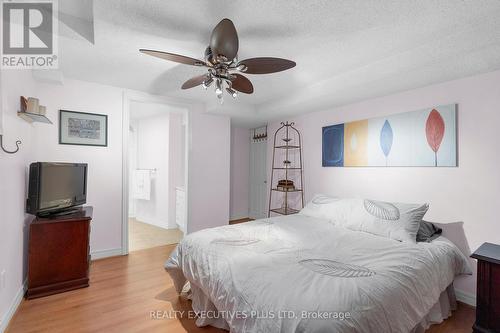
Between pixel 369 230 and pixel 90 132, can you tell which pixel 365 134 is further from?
pixel 90 132

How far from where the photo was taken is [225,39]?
160 cm

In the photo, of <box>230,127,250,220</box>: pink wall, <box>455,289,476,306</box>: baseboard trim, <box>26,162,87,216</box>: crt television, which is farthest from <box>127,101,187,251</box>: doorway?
<box>455,289,476,306</box>: baseboard trim

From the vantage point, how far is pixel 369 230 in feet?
7.74

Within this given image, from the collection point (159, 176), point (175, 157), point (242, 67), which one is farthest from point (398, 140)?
point (159, 176)

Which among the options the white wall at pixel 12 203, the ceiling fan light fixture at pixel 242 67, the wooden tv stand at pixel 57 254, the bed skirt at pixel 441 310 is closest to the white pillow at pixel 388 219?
the bed skirt at pixel 441 310

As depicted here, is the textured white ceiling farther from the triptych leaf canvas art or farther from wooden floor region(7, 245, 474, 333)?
wooden floor region(7, 245, 474, 333)

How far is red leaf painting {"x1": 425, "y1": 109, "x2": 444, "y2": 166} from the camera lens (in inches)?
96.3

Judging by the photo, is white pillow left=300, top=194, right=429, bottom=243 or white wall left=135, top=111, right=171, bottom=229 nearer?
white pillow left=300, top=194, right=429, bottom=243

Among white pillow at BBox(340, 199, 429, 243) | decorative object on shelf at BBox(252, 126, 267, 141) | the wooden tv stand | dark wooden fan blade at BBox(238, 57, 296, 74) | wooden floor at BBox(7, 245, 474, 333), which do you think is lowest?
wooden floor at BBox(7, 245, 474, 333)

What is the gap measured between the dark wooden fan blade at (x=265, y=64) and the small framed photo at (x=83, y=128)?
7.66 ft

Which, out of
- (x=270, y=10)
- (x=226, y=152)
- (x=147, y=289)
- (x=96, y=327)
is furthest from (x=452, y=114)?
(x=96, y=327)

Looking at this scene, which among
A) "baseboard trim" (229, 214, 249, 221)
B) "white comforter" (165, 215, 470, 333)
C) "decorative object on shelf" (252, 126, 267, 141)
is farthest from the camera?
"baseboard trim" (229, 214, 249, 221)

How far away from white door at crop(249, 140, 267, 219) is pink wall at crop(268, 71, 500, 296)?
2400mm

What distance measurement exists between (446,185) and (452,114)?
0.70 m
